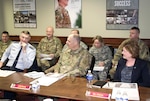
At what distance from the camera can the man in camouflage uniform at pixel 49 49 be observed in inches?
189

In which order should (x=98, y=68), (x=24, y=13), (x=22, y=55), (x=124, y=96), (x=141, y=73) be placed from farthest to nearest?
(x=24, y=13) < (x=98, y=68) < (x=22, y=55) < (x=141, y=73) < (x=124, y=96)

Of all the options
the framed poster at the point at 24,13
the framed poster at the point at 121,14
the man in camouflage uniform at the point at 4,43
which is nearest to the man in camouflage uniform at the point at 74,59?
the framed poster at the point at 121,14

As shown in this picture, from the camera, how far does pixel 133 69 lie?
105 inches

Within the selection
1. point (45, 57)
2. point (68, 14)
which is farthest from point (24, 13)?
point (45, 57)

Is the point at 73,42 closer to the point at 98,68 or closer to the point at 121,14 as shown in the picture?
the point at 98,68

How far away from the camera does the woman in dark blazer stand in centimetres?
258

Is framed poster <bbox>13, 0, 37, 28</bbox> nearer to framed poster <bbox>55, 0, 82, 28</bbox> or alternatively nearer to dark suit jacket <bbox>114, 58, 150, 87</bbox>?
framed poster <bbox>55, 0, 82, 28</bbox>

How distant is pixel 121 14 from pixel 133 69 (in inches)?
92.6

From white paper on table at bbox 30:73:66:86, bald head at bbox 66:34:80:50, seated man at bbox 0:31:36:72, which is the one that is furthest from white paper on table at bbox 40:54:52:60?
white paper on table at bbox 30:73:66:86

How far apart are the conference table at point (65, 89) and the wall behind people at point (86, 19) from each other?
256 centimetres

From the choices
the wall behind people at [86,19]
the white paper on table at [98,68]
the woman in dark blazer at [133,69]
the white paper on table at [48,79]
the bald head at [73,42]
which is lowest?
the white paper on table at [98,68]

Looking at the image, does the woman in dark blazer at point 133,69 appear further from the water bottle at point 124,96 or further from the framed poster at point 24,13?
the framed poster at point 24,13

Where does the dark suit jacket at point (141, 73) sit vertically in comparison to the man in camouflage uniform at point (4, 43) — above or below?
below

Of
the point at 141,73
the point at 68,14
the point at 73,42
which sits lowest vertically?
the point at 141,73
